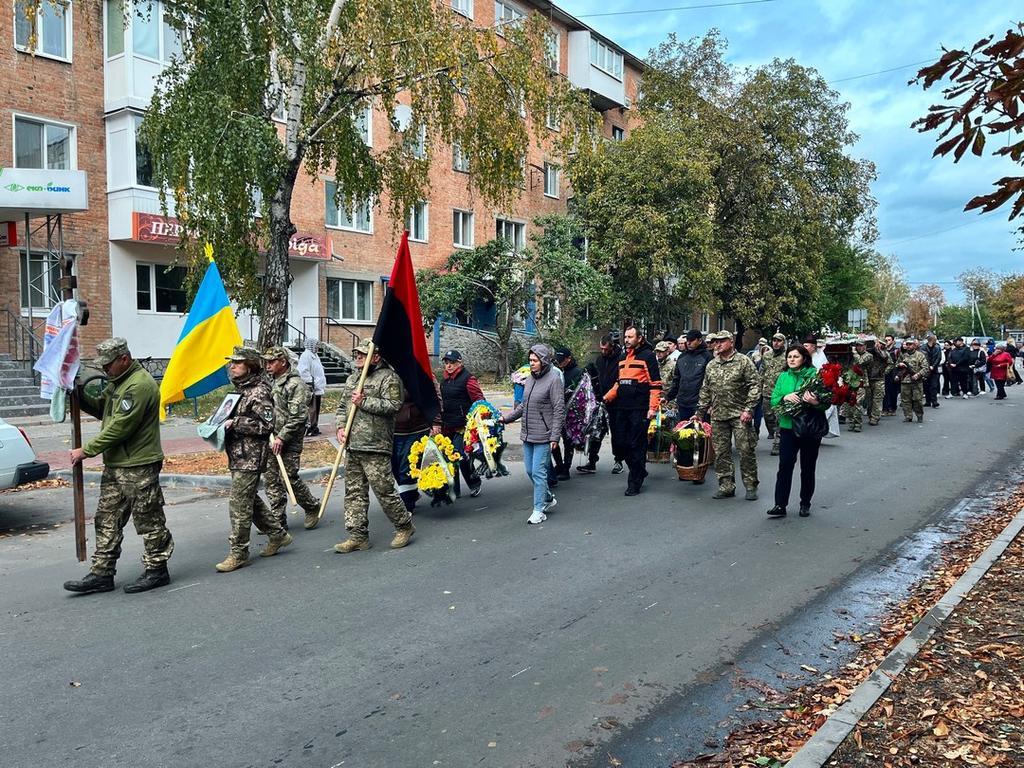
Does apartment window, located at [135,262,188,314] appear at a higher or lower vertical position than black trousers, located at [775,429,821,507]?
higher

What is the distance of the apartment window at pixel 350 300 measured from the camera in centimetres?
2697

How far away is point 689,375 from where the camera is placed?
428 inches

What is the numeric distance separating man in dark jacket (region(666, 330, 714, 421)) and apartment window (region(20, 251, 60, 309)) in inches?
612

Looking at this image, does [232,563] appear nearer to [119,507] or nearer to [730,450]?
[119,507]

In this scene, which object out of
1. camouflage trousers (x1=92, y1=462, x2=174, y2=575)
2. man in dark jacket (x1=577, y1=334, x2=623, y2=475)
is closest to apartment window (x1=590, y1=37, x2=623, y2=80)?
man in dark jacket (x1=577, y1=334, x2=623, y2=475)

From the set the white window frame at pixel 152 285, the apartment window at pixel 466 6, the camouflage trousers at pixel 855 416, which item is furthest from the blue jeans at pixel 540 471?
the apartment window at pixel 466 6

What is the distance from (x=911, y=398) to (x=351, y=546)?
47.8 ft

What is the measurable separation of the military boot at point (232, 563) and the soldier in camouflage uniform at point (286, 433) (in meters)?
0.58

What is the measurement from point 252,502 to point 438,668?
107 inches

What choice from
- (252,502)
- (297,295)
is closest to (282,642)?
(252,502)

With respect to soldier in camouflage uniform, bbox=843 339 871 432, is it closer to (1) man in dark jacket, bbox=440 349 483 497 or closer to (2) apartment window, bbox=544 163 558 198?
(1) man in dark jacket, bbox=440 349 483 497

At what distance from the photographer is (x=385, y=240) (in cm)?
2811

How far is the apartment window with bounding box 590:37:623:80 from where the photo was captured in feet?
119

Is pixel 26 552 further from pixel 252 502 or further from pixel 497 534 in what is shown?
pixel 497 534
